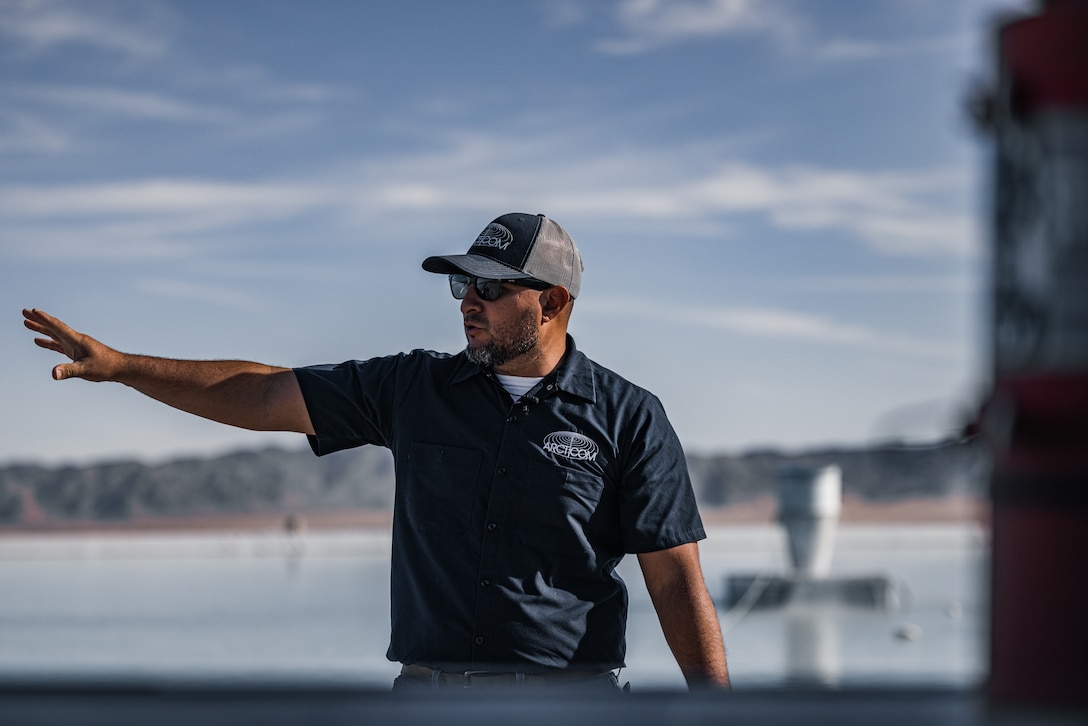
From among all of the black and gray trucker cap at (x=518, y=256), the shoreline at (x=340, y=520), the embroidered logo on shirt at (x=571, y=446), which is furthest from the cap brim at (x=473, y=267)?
the shoreline at (x=340, y=520)

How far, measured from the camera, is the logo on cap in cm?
285

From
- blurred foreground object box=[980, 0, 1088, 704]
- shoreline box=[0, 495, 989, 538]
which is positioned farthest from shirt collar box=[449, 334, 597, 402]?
shoreline box=[0, 495, 989, 538]

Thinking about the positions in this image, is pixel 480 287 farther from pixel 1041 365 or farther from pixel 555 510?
pixel 1041 365

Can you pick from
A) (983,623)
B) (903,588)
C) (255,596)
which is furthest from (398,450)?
(903,588)

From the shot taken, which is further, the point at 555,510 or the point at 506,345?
the point at 506,345

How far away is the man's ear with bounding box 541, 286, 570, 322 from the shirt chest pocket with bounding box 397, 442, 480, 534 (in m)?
0.36

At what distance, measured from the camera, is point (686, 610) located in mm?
2650

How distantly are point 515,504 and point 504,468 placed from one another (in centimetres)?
8

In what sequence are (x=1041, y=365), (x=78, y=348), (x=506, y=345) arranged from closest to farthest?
(x=1041, y=365) → (x=78, y=348) → (x=506, y=345)

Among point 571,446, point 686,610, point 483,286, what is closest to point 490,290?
point 483,286

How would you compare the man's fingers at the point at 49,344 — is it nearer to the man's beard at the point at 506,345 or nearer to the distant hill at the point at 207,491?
the man's beard at the point at 506,345

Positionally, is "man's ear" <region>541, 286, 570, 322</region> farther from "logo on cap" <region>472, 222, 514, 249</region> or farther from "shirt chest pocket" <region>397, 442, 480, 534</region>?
"shirt chest pocket" <region>397, 442, 480, 534</region>

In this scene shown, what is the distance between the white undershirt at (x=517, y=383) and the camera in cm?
280

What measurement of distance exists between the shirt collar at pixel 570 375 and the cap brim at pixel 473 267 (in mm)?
189
